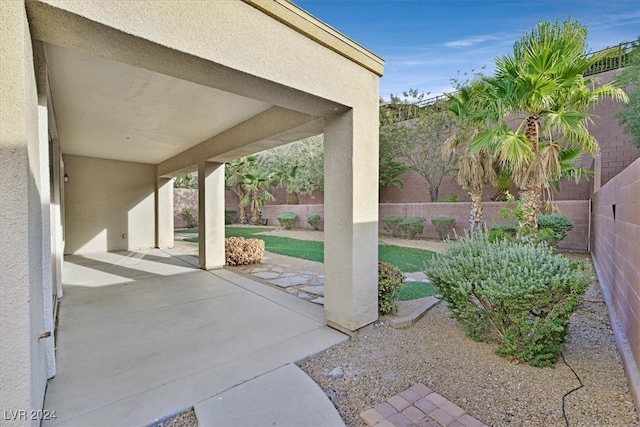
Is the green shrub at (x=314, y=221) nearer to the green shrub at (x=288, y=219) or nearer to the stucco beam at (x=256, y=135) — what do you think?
the green shrub at (x=288, y=219)

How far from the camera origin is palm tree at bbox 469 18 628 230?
6148mm

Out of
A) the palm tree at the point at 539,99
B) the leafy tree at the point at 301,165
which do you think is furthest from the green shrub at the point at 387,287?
the leafy tree at the point at 301,165

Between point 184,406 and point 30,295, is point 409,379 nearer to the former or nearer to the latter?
point 184,406

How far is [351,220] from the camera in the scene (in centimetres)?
395

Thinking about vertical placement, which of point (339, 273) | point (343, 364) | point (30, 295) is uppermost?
point (30, 295)

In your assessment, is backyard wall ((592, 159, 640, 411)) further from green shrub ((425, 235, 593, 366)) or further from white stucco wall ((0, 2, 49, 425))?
white stucco wall ((0, 2, 49, 425))

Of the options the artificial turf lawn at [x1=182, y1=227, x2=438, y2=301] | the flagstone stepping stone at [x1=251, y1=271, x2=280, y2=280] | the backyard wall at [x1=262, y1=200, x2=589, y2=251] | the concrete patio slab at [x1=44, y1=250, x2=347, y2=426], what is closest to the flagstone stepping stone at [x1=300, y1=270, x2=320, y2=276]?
the flagstone stepping stone at [x1=251, y1=271, x2=280, y2=280]

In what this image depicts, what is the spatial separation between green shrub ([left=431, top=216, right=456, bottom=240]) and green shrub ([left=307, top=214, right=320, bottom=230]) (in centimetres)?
679

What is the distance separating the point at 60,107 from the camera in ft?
16.7

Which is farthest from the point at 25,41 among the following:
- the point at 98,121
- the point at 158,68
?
the point at 98,121

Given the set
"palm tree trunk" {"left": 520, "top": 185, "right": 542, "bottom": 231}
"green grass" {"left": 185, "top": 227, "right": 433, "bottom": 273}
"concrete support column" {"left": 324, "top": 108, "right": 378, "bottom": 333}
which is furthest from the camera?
"green grass" {"left": 185, "top": 227, "right": 433, "bottom": 273}

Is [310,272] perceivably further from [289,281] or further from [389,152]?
[389,152]

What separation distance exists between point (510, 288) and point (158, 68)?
3.91 meters

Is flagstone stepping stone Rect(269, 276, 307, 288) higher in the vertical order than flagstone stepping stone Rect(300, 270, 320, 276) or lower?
higher
